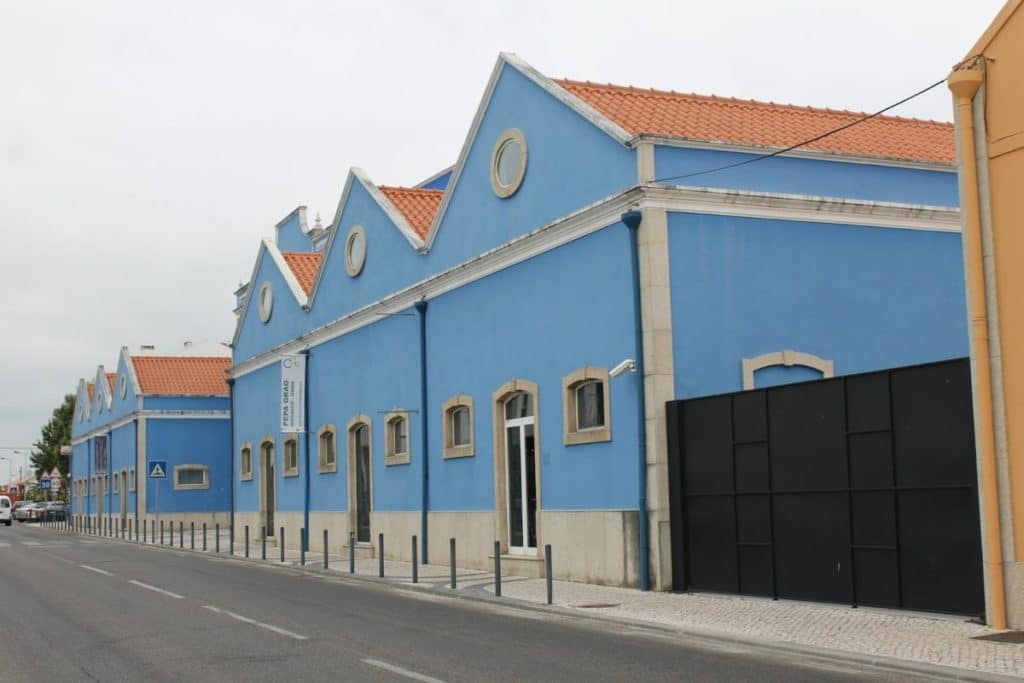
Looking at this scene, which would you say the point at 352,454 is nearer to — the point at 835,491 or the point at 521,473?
the point at 521,473

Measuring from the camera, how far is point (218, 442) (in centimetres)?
5581

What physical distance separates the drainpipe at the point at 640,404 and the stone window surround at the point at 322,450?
1458 centimetres

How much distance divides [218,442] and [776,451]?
43.2 meters

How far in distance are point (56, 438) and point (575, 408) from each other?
288 feet

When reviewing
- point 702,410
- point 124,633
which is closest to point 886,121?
point 702,410

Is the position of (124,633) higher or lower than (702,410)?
lower

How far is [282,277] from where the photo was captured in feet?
118

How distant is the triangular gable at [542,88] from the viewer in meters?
18.9

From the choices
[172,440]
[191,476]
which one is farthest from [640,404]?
[172,440]

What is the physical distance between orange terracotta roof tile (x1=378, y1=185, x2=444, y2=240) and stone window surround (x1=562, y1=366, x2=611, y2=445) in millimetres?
8479

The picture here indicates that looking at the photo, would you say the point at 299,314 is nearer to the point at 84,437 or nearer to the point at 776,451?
the point at 776,451

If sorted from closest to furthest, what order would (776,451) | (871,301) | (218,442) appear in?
1. (776,451)
2. (871,301)
3. (218,442)

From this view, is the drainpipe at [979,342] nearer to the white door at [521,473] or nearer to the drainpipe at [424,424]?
the white door at [521,473]

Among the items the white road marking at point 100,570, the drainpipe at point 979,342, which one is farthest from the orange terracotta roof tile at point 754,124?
the white road marking at point 100,570
